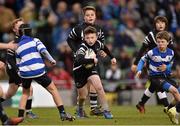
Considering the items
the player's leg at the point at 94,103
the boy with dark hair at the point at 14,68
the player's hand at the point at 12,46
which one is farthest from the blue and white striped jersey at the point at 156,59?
the player's hand at the point at 12,46

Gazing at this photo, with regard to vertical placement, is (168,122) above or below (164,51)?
below

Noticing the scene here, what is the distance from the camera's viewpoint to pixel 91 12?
15797mm

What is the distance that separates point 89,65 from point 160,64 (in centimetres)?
153

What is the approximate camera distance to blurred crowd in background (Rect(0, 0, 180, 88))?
2417cm

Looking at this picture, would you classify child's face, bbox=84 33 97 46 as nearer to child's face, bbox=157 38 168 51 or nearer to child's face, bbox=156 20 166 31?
child's face, bbox=157 38 168 51

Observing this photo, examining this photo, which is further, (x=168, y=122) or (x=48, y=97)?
(x=48, y=97)

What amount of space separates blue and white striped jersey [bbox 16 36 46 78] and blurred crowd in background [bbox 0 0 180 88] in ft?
30.0

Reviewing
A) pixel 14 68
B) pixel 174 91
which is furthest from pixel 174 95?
pixel 14 68

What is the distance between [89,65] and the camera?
15.3 meters

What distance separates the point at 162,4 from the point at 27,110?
10944mm

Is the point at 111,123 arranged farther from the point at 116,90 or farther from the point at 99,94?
the point at 116,90

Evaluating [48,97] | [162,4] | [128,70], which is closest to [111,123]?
[48,97]

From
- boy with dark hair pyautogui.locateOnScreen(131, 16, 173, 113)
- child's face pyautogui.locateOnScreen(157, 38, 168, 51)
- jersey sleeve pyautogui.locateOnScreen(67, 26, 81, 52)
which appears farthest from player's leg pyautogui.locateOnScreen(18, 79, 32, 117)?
boy with dark hair pyautogui.locateOnScreen(131, 16, 173, 113)

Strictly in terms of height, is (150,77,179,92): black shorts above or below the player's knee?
above
